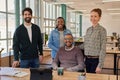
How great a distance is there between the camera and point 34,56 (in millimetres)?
3049

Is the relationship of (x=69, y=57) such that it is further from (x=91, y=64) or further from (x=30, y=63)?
(x=30, y=63)

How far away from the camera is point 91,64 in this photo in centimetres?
273

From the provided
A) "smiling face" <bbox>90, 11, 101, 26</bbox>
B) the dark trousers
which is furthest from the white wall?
"smiling face" <bbox>90, 11, 101, 26</bbox>

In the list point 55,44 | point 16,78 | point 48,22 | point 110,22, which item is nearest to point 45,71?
point 16,78

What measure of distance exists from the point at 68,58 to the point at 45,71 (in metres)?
0.96

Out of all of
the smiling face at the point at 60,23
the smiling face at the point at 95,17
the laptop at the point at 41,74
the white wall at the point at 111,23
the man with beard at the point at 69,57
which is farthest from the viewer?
the white wall at the point at 111,23

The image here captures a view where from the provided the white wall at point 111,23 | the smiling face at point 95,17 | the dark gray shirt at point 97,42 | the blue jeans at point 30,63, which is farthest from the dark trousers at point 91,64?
the white wall at point 111,23

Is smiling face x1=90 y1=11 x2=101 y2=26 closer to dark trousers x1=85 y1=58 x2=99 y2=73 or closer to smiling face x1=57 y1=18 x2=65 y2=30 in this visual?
dark trousers x1=85 y1=58 x2=99 y2=73

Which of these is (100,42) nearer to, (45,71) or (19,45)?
(45,71)

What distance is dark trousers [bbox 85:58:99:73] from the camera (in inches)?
106

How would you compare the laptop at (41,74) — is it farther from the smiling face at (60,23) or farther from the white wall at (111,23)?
the white wall at (111,23)

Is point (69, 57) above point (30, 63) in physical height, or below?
above

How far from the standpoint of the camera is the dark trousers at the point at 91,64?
270cm

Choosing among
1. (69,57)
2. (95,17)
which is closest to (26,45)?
(69,57)
